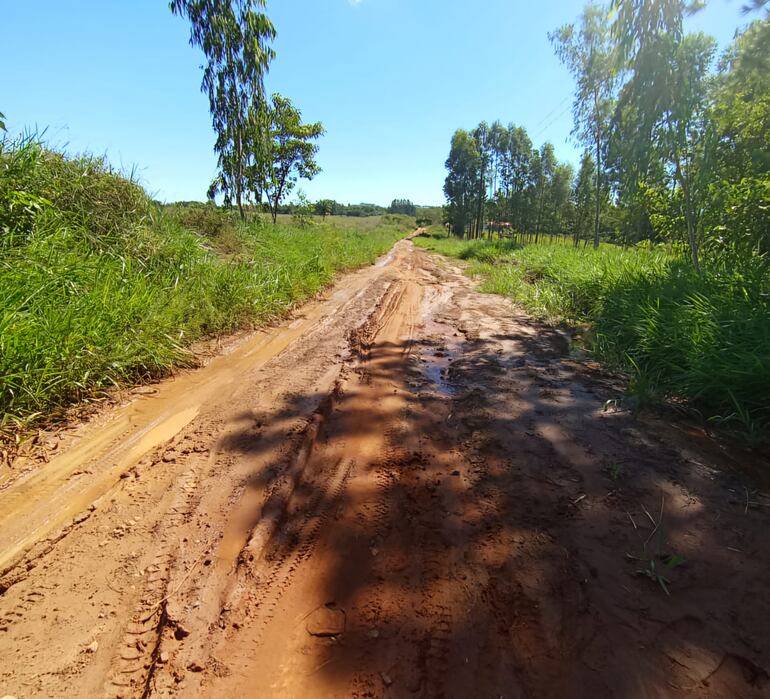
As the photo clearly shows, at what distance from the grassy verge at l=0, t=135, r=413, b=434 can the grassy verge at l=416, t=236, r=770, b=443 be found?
469 centimetres

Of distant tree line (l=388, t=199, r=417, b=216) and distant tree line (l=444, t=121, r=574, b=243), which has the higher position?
distant tree line (l=388, t=199, r=417, b=216)

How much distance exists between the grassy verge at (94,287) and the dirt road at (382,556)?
0.54 m

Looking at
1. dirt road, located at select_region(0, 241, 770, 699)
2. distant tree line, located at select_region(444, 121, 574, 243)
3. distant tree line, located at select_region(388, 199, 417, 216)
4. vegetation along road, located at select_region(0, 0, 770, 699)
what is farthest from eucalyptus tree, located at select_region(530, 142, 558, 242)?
distant tree line, located at select_region(388, 199, 417, 216)

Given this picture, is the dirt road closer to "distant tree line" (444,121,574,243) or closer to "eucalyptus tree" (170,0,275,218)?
"eucalyptus tree" (170,0,275,218)

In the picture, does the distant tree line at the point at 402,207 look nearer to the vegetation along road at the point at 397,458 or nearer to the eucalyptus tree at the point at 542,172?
the eucalyptus tree at the point at 542,172

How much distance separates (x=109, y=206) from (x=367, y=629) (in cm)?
629

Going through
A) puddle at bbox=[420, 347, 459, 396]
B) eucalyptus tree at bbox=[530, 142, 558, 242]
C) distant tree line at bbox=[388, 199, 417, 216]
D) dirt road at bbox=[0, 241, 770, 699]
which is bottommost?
dirt road at bbox=[0, 241, 770, 699]

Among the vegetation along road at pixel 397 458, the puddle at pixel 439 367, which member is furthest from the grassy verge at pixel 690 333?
Answer: the puddle at pixel 439 367

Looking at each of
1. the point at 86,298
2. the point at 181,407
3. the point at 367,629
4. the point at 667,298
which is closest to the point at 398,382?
the point at 181,407

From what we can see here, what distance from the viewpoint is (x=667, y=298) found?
475cm

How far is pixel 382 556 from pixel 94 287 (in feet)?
13.4

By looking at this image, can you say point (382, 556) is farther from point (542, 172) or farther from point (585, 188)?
point (542, 172)

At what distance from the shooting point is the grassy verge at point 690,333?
306cm

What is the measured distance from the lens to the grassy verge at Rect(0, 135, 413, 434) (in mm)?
2947
